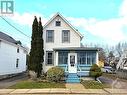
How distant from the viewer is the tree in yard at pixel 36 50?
3872 cm

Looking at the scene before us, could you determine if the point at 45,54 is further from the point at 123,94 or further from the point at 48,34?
the point at 123,94

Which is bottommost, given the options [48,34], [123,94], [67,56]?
[123,94]

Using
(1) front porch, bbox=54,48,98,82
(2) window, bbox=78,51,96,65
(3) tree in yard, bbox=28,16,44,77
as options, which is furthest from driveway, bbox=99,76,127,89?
(3) tree in yard, bbox=28,16,44,77

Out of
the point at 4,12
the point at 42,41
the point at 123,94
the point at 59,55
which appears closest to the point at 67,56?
the point at 59,55

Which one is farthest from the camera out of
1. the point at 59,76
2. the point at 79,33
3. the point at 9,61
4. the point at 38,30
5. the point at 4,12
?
the point at 9,61

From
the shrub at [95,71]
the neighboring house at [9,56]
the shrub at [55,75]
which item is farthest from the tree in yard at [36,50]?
the shrub at [95,71]

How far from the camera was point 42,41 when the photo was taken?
40.1 meters

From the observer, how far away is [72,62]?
133 ft

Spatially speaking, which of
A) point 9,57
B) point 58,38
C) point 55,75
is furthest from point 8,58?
point 55,75

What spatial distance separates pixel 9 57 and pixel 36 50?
9.72m

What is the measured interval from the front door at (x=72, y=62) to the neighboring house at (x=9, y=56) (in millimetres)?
9124

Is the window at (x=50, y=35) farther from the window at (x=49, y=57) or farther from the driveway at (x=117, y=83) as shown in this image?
the driveway at (x=117, y=83)

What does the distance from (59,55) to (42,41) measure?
290cm

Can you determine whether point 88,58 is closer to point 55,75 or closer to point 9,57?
point 55,75
